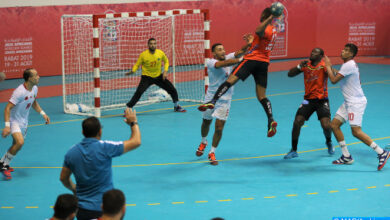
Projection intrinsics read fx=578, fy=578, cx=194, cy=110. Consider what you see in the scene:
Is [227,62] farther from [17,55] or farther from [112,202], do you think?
[17,55]

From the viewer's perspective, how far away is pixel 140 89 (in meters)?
16.6

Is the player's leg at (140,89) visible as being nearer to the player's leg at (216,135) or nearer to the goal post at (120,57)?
the goal post at (120,57)

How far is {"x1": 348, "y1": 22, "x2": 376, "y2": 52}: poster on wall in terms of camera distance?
101 ft

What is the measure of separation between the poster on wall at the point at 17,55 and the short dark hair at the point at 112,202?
17820 mm

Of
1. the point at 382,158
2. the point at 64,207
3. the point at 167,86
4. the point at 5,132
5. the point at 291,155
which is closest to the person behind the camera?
the point at 64,207

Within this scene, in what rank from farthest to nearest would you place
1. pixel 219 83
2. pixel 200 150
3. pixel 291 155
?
pixel 200 150
pixel 291 155
pixel 219 83

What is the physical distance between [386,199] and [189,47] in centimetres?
1783

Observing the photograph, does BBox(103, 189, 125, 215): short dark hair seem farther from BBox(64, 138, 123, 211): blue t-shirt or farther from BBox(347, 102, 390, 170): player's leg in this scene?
BBox(347, 102, 390, 170): player's leg

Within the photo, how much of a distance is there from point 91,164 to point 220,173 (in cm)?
470

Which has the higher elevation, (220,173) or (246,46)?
(246,46)

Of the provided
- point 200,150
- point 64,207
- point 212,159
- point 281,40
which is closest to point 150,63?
point 200,150

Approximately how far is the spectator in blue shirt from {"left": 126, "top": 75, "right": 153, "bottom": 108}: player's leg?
1003cm

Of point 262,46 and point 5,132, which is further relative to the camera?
point 262,46

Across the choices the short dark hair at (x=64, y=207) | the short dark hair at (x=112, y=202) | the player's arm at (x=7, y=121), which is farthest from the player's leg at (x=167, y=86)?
the short dark hair at (x=112, y=202)
